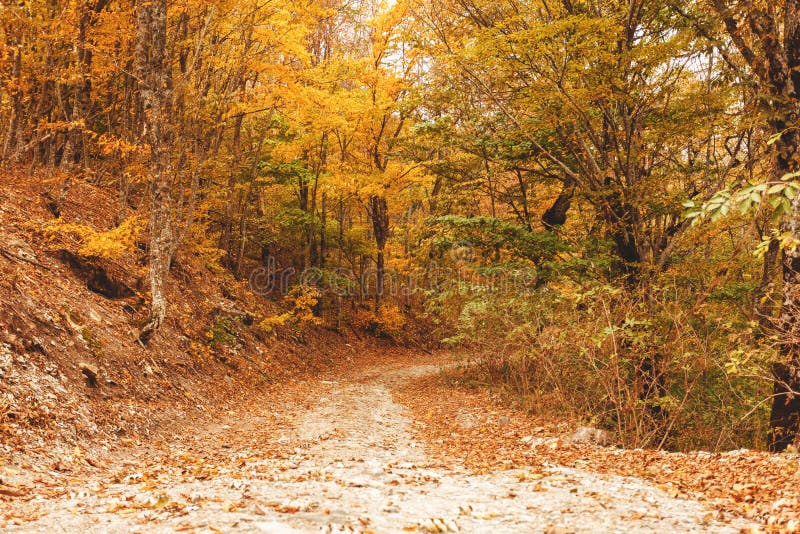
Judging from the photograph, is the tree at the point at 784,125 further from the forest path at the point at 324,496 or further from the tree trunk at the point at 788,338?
the forest path at the point at 324,496

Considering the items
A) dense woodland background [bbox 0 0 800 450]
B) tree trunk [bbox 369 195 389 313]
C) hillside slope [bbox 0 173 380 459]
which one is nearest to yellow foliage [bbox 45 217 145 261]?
dense woodland background [bbox 0 0 800 450]

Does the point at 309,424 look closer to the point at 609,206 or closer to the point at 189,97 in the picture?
the point at 609,206

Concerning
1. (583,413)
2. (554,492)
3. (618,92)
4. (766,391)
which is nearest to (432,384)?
(583,413)

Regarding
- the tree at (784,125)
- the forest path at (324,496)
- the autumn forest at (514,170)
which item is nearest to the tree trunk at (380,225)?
the autumn forest at (514,170)

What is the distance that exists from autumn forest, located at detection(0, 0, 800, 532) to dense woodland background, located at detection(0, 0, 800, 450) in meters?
0.07

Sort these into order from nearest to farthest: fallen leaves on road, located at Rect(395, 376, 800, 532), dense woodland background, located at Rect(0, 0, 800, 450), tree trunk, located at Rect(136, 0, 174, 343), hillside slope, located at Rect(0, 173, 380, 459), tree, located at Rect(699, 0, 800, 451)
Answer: fallen leaves on road, located at Rect(395, 376, 800, 532) < tree, located at Rect(699, 0, 800, 451) < hillside slope, located at Rect(0, 173, 380, 459) < dense woodland background, located at Rect(0, 0, 800, 450) < tree trunk, located at Rect(136, 0, 174, 343)

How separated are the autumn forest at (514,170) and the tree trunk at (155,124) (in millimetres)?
55

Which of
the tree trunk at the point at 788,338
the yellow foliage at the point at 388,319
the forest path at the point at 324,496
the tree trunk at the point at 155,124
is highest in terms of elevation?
the tree trunk at the point at 155,124

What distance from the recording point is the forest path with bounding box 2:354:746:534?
3.86 meters

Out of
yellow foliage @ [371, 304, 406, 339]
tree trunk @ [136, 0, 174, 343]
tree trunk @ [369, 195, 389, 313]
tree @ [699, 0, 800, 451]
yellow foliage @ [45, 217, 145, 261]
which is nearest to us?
tree @ [699, 0, 800, 451]

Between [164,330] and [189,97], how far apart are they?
578 centimetres

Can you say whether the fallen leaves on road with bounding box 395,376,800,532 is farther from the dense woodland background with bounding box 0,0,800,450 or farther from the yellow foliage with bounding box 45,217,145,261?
the yellow foliage with bounding box 45,217,145,261

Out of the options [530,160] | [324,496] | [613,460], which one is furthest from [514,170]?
[324,496]

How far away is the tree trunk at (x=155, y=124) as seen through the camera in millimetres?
9641
